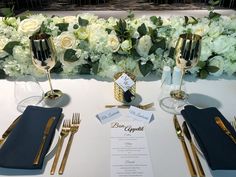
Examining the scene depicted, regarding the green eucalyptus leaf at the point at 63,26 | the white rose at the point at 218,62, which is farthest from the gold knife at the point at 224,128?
the green eucalyptus leaf at the point at 63,26

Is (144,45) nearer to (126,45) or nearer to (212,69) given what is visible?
(126,45)

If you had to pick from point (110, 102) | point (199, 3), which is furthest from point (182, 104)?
point (199, 3)

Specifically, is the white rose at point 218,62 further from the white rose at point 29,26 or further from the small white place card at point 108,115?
the white rose at point 29,26

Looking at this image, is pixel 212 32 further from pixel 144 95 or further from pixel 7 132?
pixel 7 132

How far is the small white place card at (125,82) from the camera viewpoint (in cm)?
82

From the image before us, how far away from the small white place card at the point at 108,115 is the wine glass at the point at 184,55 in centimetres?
16

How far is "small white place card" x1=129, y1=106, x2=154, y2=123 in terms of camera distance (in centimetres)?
77

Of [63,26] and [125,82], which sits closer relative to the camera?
[125,82]

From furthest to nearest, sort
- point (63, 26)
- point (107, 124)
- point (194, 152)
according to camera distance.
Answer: point (63, 26) < point (107, 124) < point (194, 152)

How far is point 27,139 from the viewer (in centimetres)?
67

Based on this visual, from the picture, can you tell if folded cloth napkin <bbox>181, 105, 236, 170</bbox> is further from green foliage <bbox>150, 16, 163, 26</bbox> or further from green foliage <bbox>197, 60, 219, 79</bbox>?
green foliage <bbox>150, 16, 163, 26</bbox>

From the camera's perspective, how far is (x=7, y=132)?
0.71 metres

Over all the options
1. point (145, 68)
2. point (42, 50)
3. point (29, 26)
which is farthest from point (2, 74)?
point (145, 68)

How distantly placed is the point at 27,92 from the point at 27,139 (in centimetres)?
29
